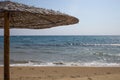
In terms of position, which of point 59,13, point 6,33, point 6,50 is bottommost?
point 6,50

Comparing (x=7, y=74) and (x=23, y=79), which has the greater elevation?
(x=7, y=74)

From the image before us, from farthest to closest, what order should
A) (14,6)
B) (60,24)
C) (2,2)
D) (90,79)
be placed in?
(90,79)
(60,24)
(2,2)
(14,6)

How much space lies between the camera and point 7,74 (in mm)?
4809

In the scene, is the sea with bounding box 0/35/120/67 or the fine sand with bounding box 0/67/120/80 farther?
the sea with bounding box 0/35/120/67

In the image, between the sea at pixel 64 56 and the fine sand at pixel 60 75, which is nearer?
the fine sand at pixel 60 75

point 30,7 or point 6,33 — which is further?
point 6,33

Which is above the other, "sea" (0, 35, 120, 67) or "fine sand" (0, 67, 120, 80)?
"fine sand" (0, 67, 120, 80)

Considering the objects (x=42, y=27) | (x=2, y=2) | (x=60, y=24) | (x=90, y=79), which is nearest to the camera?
(x=2, y=2)

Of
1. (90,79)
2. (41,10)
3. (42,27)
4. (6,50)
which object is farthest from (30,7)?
(90,79)

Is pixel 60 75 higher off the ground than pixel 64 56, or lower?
higher

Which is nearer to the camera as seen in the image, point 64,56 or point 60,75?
point 60,75

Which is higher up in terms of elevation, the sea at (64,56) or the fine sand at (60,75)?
the fine sand at (60,75)

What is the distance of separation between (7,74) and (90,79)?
12.6ft

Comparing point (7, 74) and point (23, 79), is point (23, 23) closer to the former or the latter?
point (7, 74)
